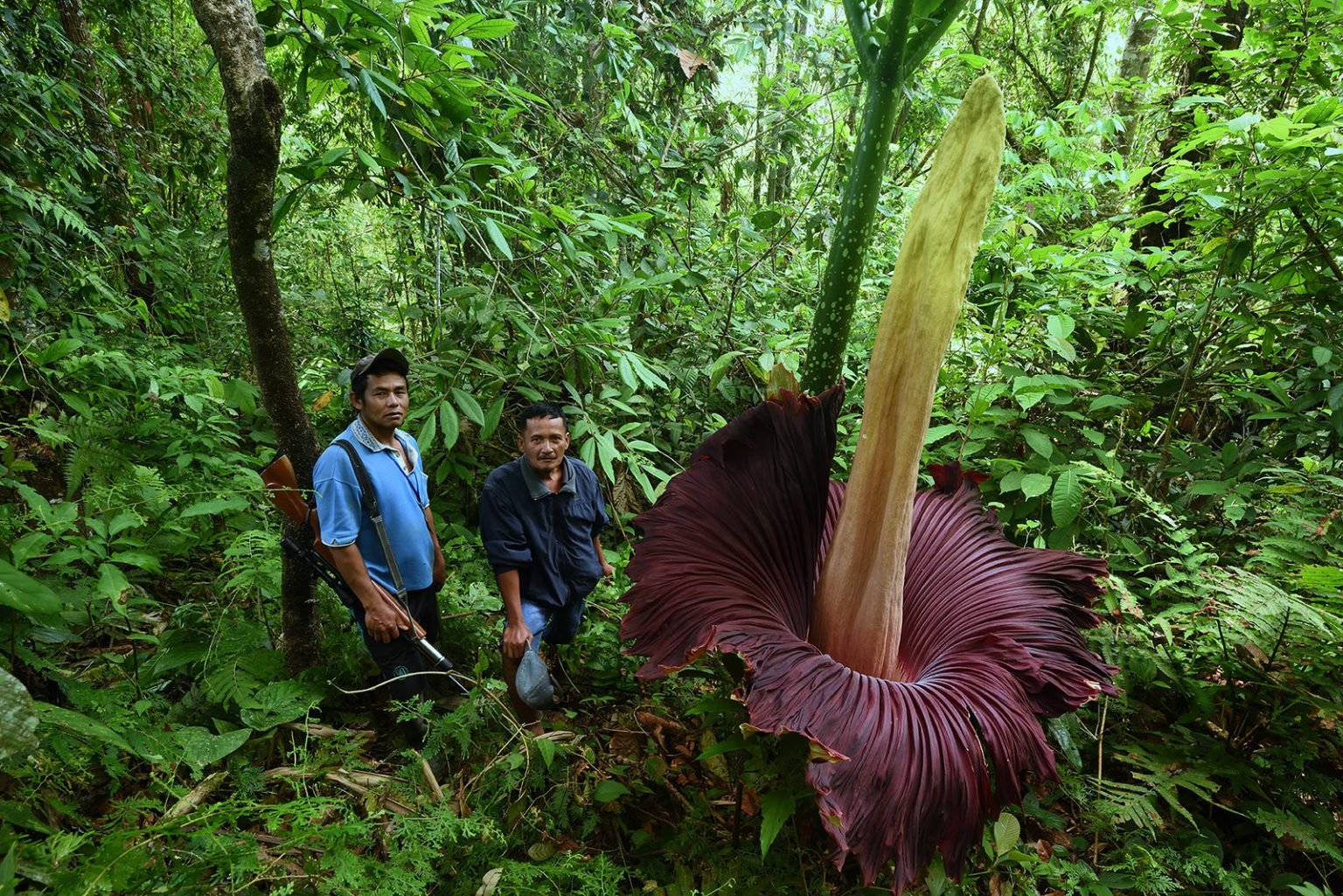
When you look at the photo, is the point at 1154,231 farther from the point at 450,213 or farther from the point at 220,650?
the point at 220,650

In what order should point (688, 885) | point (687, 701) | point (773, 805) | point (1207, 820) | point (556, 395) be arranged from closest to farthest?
point (773, 805)
point (688, 885)
point (1207, 820)
point (687, 701)
point (556, 395)

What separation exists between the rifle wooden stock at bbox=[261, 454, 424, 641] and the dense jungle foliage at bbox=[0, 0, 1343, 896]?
0.71 ft

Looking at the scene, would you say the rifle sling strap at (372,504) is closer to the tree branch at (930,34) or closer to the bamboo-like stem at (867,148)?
the bamboo-like stem at (867,148)

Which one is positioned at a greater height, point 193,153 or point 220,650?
point 193,153

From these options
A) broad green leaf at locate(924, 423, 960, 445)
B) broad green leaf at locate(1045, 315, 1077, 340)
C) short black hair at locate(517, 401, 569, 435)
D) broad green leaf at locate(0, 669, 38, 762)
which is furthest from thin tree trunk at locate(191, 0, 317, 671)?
broad green leaf at locate(1045, 315, 1077, 340)

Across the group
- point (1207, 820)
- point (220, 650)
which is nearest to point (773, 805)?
point (1207, 820)

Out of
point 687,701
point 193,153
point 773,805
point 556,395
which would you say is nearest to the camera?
point 773,805

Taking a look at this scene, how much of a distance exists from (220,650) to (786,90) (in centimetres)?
330

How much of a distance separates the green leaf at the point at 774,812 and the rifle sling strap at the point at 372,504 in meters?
1.40

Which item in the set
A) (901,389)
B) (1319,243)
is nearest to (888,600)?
(901,389)

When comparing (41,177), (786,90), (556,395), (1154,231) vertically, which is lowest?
(556,395)

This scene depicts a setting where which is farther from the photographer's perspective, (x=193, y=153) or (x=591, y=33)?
(x=193, y=153)

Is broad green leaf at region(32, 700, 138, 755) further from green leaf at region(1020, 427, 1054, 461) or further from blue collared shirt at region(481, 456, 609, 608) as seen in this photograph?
green leaf at region(1020, 427, 1054, 461)

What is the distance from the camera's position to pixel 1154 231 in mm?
3965
